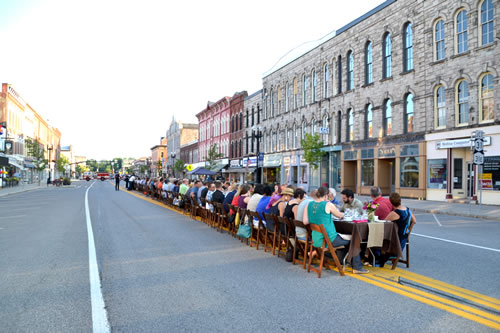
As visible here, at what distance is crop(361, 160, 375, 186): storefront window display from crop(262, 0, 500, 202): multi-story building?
7cm

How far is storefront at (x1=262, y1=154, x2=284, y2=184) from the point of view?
42.1m

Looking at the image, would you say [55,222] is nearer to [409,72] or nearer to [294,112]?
[409,72]

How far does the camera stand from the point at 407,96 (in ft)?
84.2

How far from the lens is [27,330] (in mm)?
4215

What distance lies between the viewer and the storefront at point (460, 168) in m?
20.2

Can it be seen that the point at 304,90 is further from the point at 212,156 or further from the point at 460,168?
the point at 212,156

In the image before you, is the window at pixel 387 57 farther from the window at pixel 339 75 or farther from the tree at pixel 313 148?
the tree at pixel 313 148

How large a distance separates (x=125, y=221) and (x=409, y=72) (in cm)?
1957

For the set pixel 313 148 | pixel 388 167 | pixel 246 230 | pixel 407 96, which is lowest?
pixel 246 230

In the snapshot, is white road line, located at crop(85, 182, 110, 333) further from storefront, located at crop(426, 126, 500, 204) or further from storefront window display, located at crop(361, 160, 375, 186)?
storefront window display, located at crop(361, 160, 375, 186)

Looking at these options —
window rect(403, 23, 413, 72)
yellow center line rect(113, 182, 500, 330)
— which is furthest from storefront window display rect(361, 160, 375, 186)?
yellow center line rect(113, 182, 500, 330)

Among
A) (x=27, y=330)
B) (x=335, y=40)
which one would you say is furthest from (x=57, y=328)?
(x=335, y=40)

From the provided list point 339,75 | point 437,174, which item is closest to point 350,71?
point 339,75

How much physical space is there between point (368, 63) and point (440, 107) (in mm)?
7467
